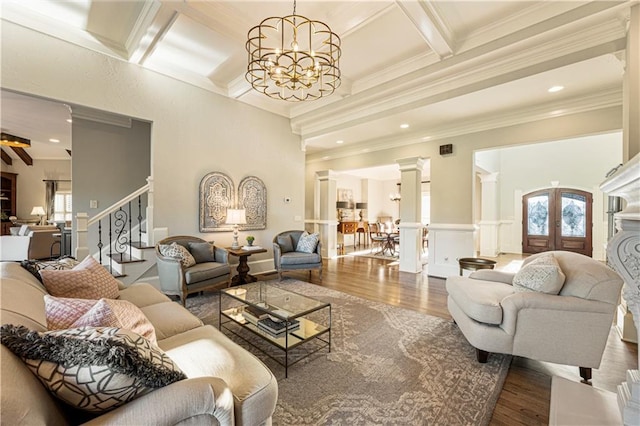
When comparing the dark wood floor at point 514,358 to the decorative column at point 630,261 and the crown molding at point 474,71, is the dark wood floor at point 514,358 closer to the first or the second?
the decorative column at point 630,261

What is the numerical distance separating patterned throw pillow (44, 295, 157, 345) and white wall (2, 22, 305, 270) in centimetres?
318

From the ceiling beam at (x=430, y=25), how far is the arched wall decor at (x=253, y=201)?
11.8 ft

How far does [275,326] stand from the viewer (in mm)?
2301

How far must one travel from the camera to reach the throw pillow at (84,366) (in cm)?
84

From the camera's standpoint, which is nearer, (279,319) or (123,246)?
(279,319)

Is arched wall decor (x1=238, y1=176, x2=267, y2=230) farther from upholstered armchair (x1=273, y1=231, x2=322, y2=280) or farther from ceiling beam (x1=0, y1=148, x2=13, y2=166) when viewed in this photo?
ceiling beam (x1=0, y1=148, x2=13, y2=166)

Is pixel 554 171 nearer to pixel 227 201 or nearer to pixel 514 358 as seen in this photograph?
pixel 514 358

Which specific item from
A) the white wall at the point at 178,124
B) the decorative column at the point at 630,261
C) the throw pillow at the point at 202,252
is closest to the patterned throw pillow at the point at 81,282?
the throw pillow at the point at 202,252

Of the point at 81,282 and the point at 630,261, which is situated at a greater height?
the point at 630,261

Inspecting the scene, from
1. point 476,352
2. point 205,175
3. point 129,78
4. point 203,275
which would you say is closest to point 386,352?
point 476,352

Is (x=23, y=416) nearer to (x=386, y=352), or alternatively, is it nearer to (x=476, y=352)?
(x=386, y=352)

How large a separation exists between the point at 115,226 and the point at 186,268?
246 cm

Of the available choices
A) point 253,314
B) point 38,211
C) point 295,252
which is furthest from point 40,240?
point 253,314

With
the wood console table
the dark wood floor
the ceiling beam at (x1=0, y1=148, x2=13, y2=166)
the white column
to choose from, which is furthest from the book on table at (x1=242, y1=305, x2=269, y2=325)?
the ceiling beam at (x1=0, y1=148, x2=13, y2=166)
